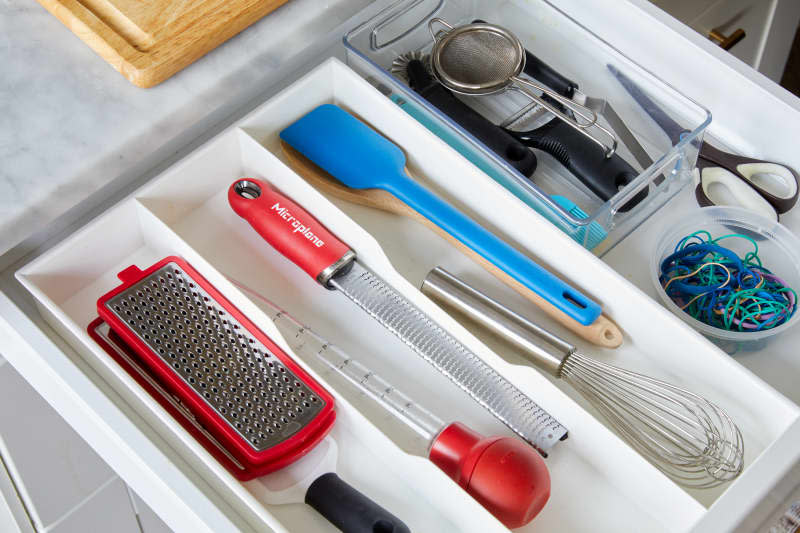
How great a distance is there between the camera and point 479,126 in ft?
2.65

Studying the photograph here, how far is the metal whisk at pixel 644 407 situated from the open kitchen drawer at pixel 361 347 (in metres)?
0.02

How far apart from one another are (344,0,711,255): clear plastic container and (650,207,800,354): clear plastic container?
0.11 feet

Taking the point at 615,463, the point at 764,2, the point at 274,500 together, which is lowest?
the point at 274,500

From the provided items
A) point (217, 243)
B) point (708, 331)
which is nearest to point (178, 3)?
point (217, 243)

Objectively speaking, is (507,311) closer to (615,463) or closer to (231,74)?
(615,463)

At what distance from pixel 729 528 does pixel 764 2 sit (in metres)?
1.01

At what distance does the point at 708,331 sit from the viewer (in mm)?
715

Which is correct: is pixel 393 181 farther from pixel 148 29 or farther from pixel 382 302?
pixel 148 29

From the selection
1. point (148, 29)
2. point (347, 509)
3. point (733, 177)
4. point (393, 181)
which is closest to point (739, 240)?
point (733, 177)

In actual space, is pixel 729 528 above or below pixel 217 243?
above

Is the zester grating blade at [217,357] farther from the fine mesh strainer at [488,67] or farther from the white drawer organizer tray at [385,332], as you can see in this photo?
the fine mesh strainer at [488,67]

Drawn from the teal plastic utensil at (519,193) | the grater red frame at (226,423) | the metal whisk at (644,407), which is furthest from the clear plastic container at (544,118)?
the grater red frame at (226,423)

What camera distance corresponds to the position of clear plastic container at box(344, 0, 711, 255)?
0.77 metres

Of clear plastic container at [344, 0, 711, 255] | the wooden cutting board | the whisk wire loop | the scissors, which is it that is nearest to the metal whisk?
the whisk wire loop
